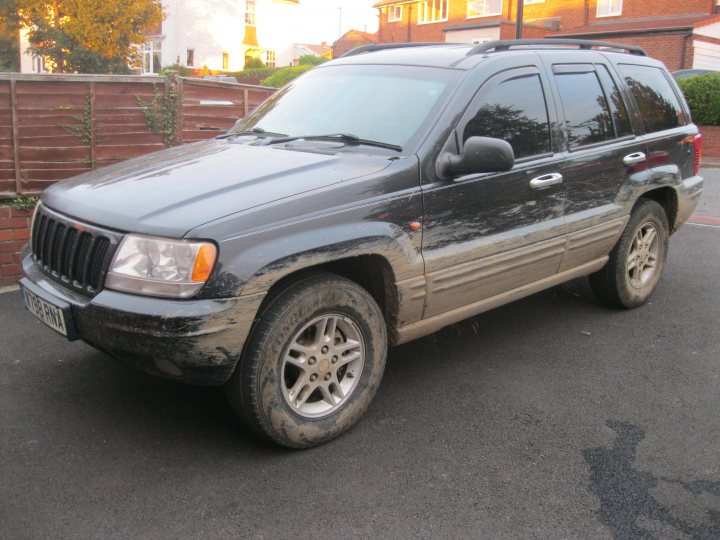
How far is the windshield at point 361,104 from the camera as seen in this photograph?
4.02 meters

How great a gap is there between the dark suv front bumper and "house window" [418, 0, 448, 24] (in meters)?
41.4

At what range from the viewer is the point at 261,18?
171 feet

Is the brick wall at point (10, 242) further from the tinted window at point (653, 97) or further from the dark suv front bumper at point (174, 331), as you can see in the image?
the tinted window at point (653, 97)

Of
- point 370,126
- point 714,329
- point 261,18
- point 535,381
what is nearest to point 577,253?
point 535,381

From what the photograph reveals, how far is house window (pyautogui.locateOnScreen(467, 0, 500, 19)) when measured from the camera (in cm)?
3847

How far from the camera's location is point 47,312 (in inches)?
137


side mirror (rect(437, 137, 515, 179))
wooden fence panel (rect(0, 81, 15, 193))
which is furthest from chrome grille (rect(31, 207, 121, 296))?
wooden fence panel (rect(0, 81, 15, 193))

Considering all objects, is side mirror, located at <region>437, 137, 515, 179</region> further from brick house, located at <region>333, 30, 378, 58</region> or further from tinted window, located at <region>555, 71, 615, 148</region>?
brick house, located at <region>333, 30, 378, 58</region>

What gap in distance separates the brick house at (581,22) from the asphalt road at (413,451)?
2497 cm

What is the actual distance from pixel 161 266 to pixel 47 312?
2.59ft

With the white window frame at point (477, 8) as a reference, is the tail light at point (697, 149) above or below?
below

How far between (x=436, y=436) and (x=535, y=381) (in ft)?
3.21

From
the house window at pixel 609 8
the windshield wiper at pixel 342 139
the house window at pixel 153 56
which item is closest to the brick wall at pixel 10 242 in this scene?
the windshield wiper at pixel 342 139

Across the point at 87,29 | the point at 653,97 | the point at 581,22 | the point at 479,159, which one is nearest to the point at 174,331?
the point at 479,159
